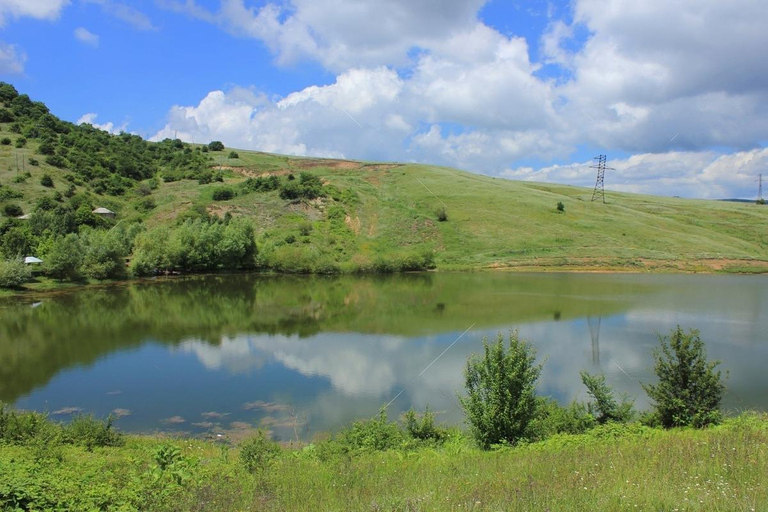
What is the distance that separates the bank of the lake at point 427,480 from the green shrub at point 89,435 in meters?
1.80

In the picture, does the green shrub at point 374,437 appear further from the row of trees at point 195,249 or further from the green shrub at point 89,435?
the row of trees at point 195,249

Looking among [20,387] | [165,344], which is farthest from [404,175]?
[20,387]

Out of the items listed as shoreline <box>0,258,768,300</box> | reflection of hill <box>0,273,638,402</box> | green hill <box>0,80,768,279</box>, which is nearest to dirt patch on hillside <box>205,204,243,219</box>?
green hill <box>0,80,768,279</box>

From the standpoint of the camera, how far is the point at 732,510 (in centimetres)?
599

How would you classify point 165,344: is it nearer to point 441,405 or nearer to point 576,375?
point 441,405

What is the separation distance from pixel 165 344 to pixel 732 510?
98.6 feet

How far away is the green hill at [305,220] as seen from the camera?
2648 inches

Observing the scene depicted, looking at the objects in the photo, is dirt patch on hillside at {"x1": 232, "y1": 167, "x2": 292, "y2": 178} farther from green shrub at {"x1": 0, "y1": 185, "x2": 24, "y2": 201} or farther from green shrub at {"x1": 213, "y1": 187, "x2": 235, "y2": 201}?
green shrub at {"x1": 0, "y1": 185, "x2": 24, "y2": 201}

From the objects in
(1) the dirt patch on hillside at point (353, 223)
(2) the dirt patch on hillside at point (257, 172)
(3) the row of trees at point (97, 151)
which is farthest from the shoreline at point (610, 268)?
(3) the row of trees at point (97, 151)

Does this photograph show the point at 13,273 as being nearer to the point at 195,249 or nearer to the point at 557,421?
the point at 195,249

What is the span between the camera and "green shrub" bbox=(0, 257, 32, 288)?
155 feet

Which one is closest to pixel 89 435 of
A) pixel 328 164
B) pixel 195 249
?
pixel 195 249

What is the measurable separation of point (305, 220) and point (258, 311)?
4253cm

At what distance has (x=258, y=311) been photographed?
42000 mm
